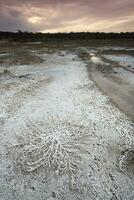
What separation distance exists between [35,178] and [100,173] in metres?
1.25

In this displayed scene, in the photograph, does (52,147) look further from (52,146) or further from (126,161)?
(126,161)

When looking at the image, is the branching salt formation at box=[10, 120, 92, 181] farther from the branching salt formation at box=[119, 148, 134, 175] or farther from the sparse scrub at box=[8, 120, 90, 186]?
the branching salt formation at box=[119, 148, 134, 175]

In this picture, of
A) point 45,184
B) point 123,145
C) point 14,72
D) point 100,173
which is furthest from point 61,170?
point 14,72

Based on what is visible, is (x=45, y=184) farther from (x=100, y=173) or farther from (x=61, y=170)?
(x=100, y=173)

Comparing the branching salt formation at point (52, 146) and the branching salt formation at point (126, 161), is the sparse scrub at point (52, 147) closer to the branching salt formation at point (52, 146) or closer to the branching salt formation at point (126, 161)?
the branching salt formation at point (52, 146)

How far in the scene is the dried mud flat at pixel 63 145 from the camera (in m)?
4.13

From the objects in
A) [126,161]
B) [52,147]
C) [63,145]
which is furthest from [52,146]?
[126,161]

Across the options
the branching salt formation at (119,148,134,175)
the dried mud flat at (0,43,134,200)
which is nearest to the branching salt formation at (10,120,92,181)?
the dried mud flat at (0,43,134,200)

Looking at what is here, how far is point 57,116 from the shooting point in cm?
679

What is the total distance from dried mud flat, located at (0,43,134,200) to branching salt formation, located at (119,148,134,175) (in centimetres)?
2

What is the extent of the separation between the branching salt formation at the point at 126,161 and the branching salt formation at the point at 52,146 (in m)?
0.86

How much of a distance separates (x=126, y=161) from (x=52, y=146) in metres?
1.65

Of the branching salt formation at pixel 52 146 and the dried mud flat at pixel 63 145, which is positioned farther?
the branching salt formation at pixel 52 146

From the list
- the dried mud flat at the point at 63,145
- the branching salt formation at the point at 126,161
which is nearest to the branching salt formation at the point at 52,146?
the dried mud flat at the point at 63,145
